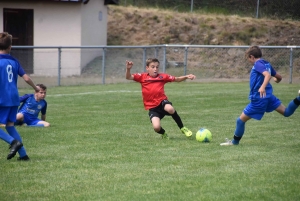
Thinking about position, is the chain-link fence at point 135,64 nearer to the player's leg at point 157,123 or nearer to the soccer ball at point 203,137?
the player's leg at point 157,123

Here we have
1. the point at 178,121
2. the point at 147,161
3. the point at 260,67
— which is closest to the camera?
the point at 147,161

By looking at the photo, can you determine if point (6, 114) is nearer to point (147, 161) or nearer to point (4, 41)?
point (4, 41)

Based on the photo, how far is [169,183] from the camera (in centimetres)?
677

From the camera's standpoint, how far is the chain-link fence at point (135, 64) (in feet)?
78.8

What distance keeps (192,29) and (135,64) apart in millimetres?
8955

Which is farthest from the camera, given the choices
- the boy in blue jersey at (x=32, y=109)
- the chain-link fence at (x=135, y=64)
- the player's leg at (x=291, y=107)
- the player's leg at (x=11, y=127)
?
the chain-link fence at (x=135, y=64)

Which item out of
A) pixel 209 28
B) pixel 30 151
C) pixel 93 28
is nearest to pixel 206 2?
pixel 209 28

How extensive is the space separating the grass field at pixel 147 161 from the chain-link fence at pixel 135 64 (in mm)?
9682

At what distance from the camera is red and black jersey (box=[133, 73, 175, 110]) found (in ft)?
34.8

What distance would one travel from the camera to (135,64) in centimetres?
2584

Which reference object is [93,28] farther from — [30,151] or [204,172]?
[204,172]

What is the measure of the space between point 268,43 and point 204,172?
986 inches

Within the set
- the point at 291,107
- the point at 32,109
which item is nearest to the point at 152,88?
the point at 291,107

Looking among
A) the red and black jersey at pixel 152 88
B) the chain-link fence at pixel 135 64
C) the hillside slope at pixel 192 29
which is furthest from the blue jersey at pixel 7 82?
the hillside slope at pixel 192 29
